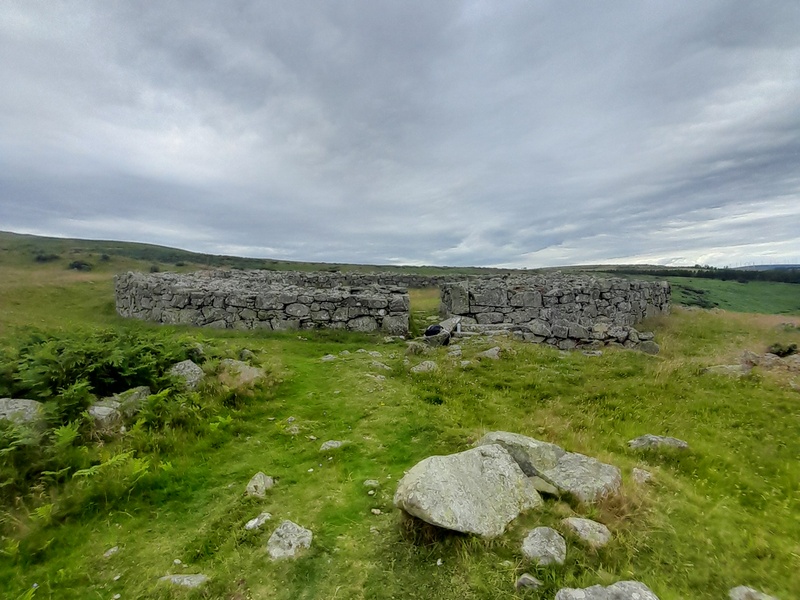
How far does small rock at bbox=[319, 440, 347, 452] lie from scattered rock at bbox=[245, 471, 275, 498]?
997 mm

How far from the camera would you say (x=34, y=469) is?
557cm

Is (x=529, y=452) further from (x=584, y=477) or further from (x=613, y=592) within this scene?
(x=613, y=592)

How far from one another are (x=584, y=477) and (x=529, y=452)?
737mm

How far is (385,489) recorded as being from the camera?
17.5 ft

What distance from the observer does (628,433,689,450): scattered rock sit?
6434 millimetres

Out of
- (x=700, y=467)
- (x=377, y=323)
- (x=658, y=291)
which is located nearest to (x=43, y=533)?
(x=700, y=467)

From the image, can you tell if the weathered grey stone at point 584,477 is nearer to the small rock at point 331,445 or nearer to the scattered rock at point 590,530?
the scattered rock at point 590,530

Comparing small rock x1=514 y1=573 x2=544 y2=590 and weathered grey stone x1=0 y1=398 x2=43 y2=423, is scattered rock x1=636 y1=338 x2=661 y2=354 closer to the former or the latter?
small rock x1=514 y1=573 x2=544 y2=590

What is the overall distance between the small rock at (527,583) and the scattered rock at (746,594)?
1618 millimetres

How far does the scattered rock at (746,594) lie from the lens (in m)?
3.45

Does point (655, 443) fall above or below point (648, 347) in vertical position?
below

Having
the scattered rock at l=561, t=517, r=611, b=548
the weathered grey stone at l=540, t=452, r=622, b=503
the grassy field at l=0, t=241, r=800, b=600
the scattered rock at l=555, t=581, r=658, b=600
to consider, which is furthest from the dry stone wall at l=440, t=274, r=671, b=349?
the scattered rock at l=555, t=581, r=658, b=600

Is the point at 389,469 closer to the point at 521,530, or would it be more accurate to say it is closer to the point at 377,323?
the point at 521,530

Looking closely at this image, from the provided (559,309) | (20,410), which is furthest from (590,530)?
(559,309)
